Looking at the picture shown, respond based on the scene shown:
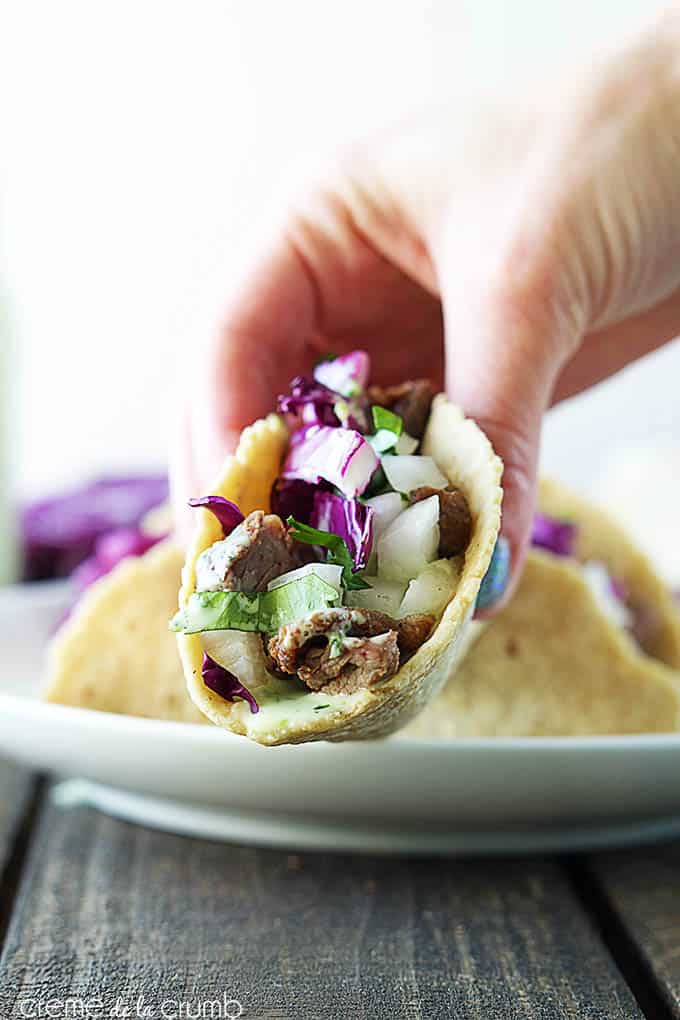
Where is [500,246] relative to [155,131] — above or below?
above

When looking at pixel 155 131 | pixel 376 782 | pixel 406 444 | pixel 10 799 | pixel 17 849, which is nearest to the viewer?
pixel 406 444

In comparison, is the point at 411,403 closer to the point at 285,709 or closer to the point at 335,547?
the point at 335,547

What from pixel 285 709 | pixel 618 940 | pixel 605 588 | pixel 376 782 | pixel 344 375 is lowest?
pixel 605 588

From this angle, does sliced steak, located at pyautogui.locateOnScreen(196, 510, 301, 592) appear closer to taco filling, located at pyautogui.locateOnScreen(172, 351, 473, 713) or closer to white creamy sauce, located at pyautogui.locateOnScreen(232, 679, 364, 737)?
taco filling, located at pyautogui.locateOnScreen(172, 351, 473, 713)

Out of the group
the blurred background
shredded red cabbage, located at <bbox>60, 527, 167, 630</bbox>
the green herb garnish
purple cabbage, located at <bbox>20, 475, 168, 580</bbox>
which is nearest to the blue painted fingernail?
the green herb garnish

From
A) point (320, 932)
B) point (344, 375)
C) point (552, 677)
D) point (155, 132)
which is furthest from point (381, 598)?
point (155, 132)

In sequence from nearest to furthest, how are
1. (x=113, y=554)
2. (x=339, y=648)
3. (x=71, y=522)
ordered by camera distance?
(x=339, y=648), (x=113, y=554), (x=71, y=522)

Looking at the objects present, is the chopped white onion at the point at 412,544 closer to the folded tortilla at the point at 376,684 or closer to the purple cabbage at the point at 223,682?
the folded tortilla at the point at 376,684
